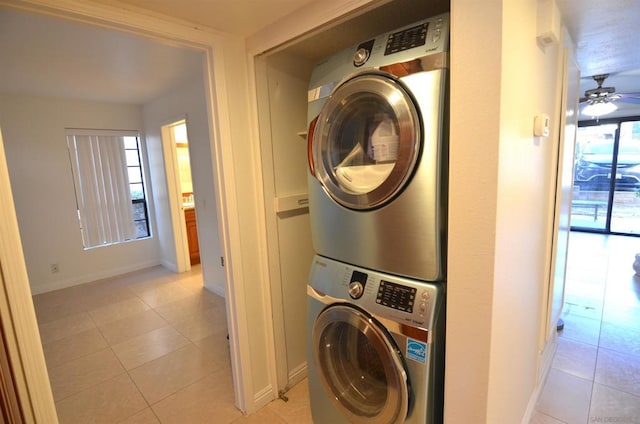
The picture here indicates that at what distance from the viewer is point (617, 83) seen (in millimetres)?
3732

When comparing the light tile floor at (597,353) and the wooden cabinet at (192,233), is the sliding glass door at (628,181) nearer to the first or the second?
the light tile floor at (597,353)

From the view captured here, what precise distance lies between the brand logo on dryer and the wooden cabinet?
4.10 meters

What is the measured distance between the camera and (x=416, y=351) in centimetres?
115

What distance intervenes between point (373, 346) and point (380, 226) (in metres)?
0.52

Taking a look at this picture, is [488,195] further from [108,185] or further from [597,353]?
[108,185]

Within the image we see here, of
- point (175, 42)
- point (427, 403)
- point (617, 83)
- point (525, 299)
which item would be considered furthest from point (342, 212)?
point (617, 83)

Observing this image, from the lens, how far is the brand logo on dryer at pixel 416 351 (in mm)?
1137

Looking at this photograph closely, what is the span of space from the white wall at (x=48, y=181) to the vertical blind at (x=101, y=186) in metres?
0.10

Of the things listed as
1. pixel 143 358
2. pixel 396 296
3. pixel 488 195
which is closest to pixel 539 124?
pixel 488 195

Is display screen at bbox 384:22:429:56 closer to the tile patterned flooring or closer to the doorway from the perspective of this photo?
the tile patterned flooring

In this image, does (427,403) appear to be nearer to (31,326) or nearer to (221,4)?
(31,326)

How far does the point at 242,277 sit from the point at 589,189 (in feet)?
22.7

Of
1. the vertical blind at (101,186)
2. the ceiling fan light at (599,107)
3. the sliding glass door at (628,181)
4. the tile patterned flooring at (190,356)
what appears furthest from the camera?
the sliding glass door at (628,181)

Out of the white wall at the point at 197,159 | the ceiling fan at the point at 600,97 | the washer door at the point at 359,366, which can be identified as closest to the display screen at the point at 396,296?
the washer door at the point at 359,366
